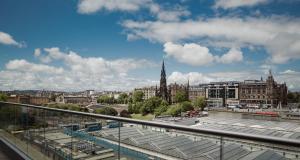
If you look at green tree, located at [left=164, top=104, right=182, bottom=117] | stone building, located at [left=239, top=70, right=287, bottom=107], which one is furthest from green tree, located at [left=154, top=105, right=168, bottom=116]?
stone building, located at [left=239, top=70, right=287, bottom=107]

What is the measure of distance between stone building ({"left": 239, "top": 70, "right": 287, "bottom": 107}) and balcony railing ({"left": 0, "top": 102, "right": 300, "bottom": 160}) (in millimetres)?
100344

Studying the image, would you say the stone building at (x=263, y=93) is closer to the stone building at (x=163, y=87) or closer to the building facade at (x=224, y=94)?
Result: the building facade at (x=224, y=94)

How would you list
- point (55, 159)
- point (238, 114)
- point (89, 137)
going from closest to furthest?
1. point (89, 137)
2. point (55, 159)
3. point (238, 114)

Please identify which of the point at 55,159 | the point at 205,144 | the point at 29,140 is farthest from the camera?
the point at 29,140

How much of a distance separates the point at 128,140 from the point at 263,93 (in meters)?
103

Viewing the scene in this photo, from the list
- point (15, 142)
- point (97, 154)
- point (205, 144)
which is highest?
point (205, 144)

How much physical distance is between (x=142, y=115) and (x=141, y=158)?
80073 millimetres

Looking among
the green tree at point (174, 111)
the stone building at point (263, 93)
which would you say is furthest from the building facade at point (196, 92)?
the green tree at point (174, 111)

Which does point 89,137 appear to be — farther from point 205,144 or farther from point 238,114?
point 238,114

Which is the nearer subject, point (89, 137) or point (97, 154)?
point (97, 154)

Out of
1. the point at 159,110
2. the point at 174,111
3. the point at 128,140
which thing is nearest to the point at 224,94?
the point at 159,110

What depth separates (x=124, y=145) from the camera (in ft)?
9.11

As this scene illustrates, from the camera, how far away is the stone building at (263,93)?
3738 inches

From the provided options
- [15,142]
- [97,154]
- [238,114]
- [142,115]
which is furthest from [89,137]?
[142,115]
